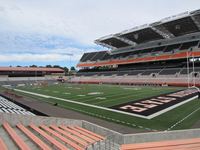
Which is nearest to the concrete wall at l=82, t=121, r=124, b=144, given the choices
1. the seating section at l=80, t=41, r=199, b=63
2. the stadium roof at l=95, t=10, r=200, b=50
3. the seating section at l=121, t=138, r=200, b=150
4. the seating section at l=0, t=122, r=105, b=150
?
the seating section at l=121, t=138, r=200, b=150

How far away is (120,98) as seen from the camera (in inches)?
1062

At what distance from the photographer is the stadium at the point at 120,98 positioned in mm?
9344

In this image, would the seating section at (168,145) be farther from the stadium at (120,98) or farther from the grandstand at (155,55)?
the grandstand at (155,55)

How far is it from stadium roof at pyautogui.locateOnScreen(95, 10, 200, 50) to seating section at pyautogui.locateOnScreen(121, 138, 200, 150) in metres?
38.4

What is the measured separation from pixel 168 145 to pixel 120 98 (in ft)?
60.2

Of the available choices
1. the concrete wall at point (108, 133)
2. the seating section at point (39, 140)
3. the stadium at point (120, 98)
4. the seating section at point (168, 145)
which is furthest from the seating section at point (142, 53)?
the seating section at point (39, 140)

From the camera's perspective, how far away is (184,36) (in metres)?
56.5

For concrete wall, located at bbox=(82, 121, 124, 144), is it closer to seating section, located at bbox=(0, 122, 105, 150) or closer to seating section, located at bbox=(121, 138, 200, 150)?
seating section, located at bbox=(121, 138, 200, 150)

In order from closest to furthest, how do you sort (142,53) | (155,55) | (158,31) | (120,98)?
(120,98) < (158,31) < (155,55) < (142,53)

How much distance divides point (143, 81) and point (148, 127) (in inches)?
1622

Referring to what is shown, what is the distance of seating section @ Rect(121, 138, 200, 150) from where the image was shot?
834 centimetres

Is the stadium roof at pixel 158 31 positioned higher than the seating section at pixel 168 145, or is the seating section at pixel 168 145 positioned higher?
the stadium roof at pixel 158 31

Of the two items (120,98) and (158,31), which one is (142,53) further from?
(120,98)

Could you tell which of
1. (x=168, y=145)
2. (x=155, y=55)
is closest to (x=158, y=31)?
(x=155, y=55)
